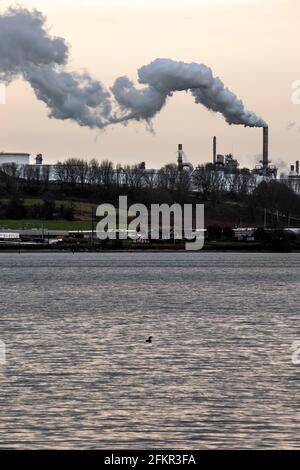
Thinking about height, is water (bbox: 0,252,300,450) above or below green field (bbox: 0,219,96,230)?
below

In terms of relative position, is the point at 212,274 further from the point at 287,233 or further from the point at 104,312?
the point at 287,233

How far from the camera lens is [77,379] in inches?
1362

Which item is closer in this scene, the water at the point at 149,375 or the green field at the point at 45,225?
the water at the point at 149,375

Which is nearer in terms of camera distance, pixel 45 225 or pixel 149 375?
pixel 149 375

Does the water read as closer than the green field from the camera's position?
Yes

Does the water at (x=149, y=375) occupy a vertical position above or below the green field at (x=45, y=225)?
below

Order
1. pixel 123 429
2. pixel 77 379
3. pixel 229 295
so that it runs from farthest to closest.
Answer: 1. pixel 229 295
2. pixel 77 379
3. pixel 123 429

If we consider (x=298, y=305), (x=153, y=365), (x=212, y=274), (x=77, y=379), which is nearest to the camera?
(x=77, y=379)

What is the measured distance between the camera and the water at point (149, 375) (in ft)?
90.3

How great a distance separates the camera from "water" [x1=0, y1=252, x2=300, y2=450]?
27.5m

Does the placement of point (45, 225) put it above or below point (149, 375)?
above

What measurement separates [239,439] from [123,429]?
301 cm

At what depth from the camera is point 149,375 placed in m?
35.6

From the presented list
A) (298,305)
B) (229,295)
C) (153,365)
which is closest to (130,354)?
(153,365)
